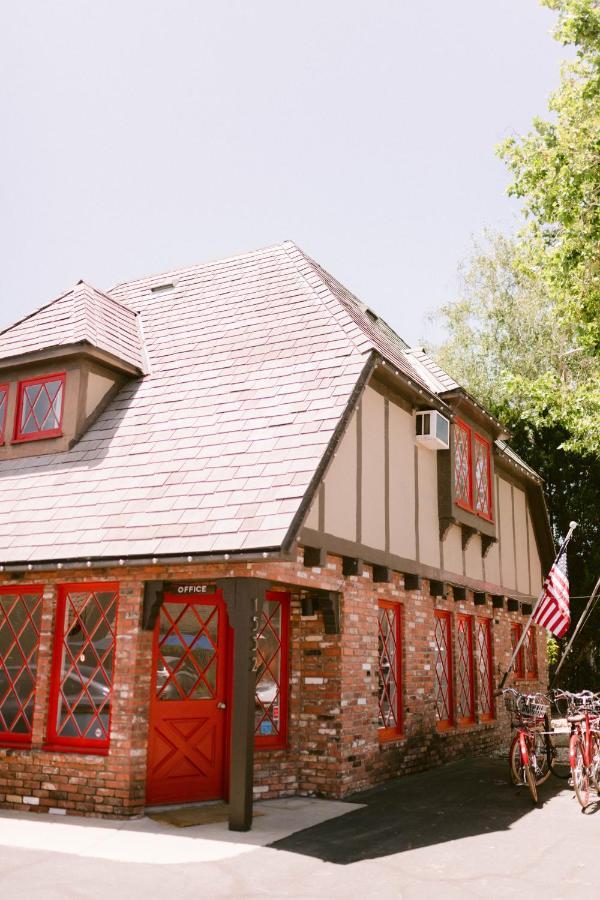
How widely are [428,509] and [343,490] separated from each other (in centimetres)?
298

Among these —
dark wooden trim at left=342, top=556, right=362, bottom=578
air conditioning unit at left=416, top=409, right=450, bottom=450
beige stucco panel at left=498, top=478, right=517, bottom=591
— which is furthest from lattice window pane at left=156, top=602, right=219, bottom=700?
beige stucco panel at left=498, top=478, right=517, bottom=591

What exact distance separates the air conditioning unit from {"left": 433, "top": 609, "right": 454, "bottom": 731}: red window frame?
2.94m

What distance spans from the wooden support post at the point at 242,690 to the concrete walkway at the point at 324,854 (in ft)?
0.95

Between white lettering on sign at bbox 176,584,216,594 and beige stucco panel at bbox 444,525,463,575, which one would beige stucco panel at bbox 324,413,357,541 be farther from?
beige stucco panel at bbox 444,525,463,575

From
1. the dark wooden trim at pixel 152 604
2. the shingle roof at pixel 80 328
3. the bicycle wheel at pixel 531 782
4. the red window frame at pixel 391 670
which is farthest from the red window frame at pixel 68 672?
the bicycle wheel at pixel 531 782

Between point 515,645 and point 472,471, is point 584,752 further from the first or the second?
point 515,645

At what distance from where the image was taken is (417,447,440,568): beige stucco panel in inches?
469

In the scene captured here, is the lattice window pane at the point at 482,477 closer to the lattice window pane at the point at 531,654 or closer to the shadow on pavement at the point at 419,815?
the shadow on pavement at the point at 419,815

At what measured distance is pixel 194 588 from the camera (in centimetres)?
878

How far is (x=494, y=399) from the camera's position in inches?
995

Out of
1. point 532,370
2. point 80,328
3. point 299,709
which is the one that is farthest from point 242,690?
point 532,370

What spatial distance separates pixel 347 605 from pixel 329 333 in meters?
3.52

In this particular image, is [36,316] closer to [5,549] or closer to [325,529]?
[5,549]

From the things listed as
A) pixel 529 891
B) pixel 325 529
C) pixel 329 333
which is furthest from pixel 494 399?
pixel 529 891
